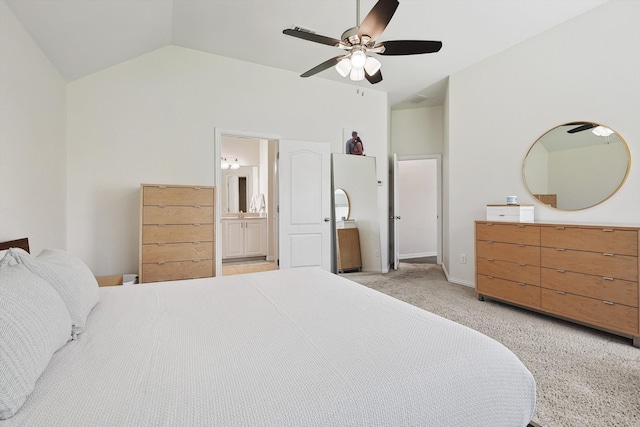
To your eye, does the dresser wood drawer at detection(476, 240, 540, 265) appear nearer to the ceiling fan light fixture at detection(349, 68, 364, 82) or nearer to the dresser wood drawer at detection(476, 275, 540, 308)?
the dresser wood drawer at detection(476, 275, 540, 308)

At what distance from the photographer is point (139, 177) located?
3.38 meters

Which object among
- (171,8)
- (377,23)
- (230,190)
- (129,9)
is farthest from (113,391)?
(230,190)

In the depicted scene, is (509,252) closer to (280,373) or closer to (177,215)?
(280,373)

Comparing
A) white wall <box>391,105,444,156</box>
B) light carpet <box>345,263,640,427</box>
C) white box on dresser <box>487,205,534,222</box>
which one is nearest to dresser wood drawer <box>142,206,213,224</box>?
light carpet <box>345,263,640,427</box>

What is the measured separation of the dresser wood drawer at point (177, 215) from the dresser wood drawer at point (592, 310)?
348 cm

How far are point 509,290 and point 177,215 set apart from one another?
11.7ft

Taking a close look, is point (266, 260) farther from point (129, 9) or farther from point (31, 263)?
point (31, 263)

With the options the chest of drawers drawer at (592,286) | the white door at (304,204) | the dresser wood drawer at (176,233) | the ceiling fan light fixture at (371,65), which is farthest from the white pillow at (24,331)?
the chest of drawers drawer at (592,286)

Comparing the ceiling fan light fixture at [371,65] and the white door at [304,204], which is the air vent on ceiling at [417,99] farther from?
the ceiling fan light fixture at [371,65]

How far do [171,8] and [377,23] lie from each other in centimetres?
219

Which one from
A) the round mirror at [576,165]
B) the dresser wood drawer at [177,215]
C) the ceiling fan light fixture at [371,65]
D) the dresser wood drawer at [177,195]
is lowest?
the dresser wood drawer at [177,215]

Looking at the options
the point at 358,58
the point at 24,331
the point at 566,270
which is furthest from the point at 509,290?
the point at 24,331

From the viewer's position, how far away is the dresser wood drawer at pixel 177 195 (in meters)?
3.03

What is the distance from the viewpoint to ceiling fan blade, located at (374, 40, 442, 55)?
2072 millimetres
